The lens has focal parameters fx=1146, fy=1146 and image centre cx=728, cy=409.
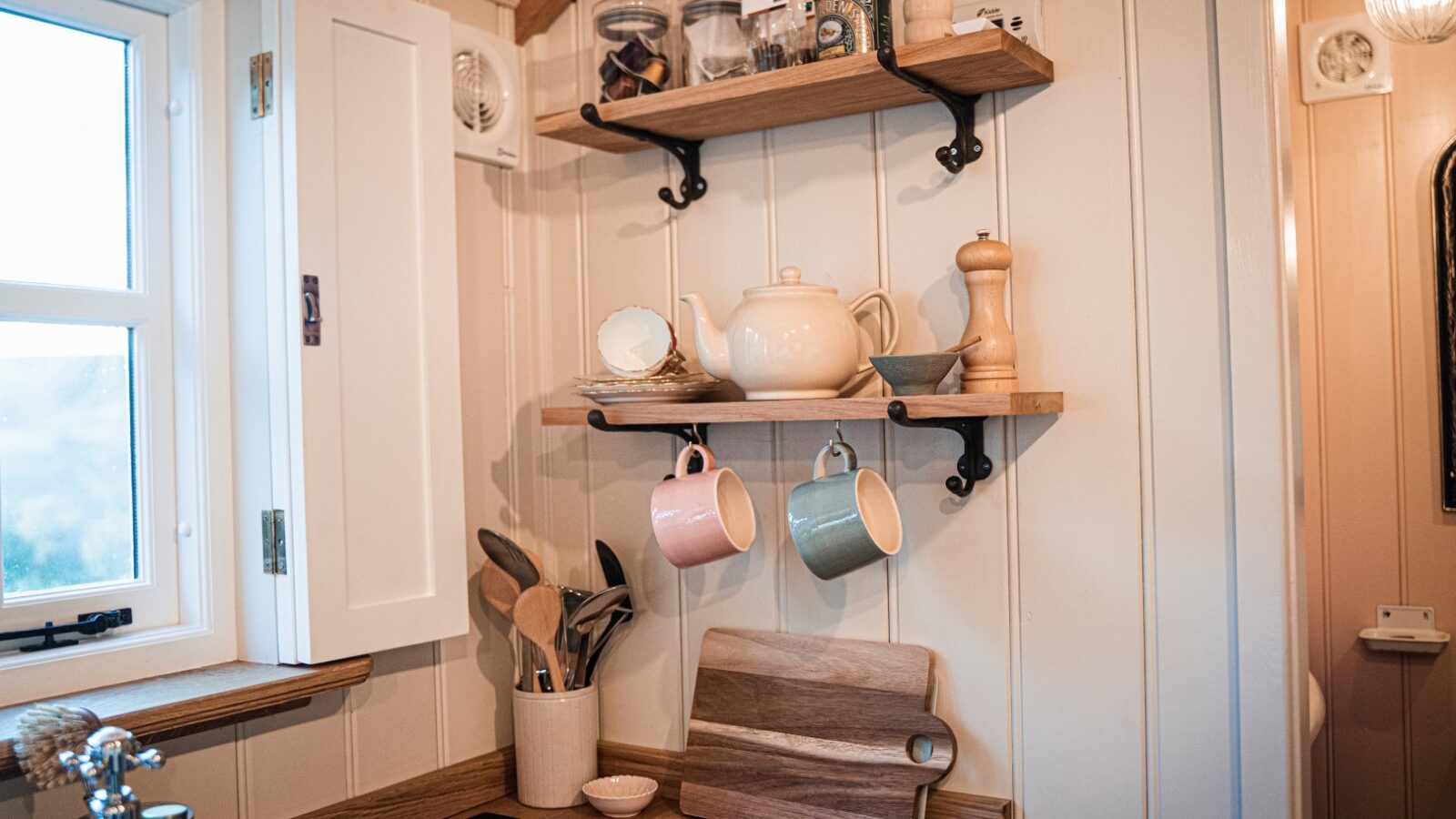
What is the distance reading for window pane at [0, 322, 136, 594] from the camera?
1425mm

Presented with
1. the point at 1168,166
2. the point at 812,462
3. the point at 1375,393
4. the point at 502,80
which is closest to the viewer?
the point at 1168,166

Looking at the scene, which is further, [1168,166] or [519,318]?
[519,318]

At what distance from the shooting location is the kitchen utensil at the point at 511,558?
176 centimetres

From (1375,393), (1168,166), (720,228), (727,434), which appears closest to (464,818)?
(727,434)

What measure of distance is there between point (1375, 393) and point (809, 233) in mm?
1415

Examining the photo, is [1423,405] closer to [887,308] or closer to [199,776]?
[887,308]

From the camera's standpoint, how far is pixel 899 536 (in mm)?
1516

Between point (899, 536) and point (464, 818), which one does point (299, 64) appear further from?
point (464, 818)

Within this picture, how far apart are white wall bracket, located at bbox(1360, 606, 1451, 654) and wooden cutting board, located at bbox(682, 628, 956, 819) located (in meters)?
1.32

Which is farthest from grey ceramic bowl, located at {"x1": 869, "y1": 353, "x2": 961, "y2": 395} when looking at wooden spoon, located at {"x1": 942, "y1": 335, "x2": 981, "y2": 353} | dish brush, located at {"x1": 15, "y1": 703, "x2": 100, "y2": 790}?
dish brush, located at {"x1": 15, "y1": 703, "x2": 100, "y2": 790}

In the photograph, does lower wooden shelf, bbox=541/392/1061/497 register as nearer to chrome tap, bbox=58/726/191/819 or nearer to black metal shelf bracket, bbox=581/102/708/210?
black metal shelf bracket, bbox=581/102/708/210

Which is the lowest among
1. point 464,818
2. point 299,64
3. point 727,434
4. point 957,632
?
point 464,818

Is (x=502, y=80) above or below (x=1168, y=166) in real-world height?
above

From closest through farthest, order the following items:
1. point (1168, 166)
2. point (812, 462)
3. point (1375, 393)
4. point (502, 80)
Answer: point (1168, 166)
point (812, 462)
point (502, 80)
point (1375, 393)
